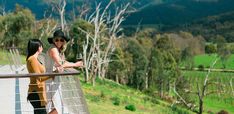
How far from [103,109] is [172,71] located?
130ft

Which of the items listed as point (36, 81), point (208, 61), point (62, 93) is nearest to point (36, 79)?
point (36, 81)

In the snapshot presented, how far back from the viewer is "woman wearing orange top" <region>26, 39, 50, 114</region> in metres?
6.84

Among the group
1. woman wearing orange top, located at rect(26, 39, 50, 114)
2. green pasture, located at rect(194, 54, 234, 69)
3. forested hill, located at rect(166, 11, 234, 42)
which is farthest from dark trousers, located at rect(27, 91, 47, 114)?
forested hill, located at rect(166, 11, 234, 42)

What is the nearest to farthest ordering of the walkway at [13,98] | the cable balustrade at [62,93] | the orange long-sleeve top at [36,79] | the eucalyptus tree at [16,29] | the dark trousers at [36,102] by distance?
the cable balustrade at [62,93], the orange long-sleeve top at [36,79], the dark trousers at [36,102], the walkway at [13,98], the eucalyptus tree at [16,29]

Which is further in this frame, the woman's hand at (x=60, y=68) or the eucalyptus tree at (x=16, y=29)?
the eucalyptus tree at (x=16, y=29)

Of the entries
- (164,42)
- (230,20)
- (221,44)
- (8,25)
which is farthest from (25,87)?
(230,20)

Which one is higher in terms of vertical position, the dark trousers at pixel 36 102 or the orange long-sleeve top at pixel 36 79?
the orange long-sleeve top at pixel 36 79

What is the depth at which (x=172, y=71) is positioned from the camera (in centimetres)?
5744

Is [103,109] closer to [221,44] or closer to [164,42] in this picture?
[164,42]

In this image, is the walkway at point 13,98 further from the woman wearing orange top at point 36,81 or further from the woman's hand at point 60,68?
the woman's hand at point 60,68

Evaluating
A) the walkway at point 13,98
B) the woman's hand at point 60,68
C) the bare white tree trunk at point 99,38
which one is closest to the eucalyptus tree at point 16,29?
the bare white tree trunk at point 99,38

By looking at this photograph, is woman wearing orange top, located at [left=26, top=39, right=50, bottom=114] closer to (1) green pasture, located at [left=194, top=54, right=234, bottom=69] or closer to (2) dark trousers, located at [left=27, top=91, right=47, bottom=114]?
(2) dark trousers, located at [left=27, top=91, right=47, bottom=114]

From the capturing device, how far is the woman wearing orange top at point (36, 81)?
6.84 metres

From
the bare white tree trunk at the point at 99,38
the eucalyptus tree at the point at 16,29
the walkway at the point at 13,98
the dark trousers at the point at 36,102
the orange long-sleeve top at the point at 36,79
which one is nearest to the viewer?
the orange long-sleeve top at the point at 36,79
